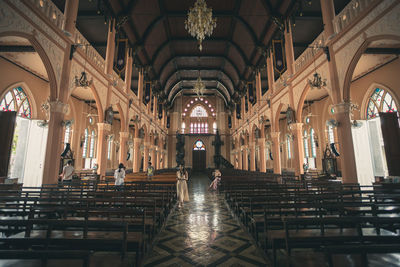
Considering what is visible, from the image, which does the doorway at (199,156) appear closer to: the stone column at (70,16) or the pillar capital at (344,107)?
the pillar capital at (344,107)

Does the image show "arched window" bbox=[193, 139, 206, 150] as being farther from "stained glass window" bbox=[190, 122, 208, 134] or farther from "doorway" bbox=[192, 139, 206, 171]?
"stained glass window" bbox=[190, 122, 208, 134]

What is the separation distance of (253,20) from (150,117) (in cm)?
1186

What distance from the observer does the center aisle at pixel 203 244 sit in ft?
9.18

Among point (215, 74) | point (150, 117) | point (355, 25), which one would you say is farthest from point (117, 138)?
point (355, 25)

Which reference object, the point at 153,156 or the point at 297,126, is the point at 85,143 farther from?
the point at 297,126

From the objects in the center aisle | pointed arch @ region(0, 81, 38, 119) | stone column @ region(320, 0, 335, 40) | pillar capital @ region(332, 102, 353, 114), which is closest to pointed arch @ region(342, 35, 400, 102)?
pillar capital @ region(332, 102, 353, 114)

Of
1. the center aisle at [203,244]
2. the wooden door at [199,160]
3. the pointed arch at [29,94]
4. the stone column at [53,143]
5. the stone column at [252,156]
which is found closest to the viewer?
the center aisle at [203,244]

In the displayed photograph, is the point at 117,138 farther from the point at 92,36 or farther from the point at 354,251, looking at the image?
the point at 354,251

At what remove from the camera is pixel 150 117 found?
18.3 m

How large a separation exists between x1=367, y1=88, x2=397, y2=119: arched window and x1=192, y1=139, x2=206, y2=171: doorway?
21.1m

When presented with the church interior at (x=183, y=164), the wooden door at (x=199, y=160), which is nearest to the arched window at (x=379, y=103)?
the church interior at (x=183, y=164)

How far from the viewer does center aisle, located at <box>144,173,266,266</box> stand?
9.18 ft

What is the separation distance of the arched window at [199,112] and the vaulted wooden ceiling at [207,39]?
31.4ft

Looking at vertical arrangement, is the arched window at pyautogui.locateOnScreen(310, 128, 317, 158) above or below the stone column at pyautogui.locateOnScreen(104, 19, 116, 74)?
below
